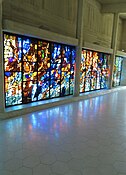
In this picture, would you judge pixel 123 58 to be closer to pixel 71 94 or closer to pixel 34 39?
pixel 71 94

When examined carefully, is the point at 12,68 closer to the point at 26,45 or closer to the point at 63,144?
the point at 26,45

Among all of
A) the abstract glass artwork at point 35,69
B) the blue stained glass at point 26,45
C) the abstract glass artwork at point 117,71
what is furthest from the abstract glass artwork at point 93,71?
the blue stained glass at point 26,45

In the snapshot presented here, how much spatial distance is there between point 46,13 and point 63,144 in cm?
490

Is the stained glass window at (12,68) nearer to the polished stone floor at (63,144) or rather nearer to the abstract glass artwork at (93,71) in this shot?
the polished stone floor at (63,144)

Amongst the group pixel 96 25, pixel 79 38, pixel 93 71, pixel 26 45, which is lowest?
pixel 93 71

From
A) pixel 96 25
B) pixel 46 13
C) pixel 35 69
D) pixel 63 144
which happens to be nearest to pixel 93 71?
pixel 96 25

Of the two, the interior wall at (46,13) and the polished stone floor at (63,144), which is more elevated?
the interior wall at (46,13)

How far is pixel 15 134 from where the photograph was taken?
3.98m

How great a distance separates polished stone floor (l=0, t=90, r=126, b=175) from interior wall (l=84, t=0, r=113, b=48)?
5.39 metres

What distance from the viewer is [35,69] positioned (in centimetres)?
652

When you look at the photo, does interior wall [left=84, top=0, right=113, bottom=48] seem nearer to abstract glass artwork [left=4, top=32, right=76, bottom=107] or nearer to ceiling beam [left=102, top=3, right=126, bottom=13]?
ceiling beam [left=102, top=3, right=126, bottom=13]

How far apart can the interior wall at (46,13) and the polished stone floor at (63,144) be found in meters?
3.13

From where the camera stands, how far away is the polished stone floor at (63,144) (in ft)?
9.05

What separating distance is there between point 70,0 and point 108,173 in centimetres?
704
